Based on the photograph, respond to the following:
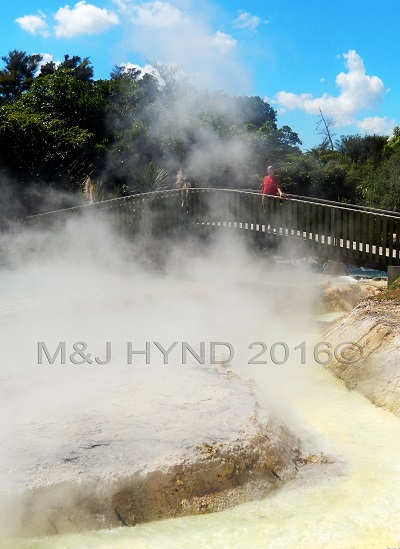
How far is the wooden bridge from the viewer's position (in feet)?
29.7

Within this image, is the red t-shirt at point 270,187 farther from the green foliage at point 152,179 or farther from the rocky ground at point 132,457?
the green foliage at point 152,179

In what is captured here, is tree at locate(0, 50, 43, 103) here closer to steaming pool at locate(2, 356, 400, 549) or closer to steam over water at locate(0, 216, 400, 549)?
steam over water at locate(0, 216, 400, 549)

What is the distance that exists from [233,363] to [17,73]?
105 feet

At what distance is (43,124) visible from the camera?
1862cm

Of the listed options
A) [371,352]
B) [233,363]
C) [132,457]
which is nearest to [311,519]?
[132,457]

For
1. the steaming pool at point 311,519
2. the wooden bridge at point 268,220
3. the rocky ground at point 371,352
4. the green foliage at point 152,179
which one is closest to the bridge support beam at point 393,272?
the wooden bridge at point 268,220

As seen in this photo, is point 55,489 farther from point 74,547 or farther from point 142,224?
point 142,224

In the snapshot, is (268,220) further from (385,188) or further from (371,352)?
(385,188)

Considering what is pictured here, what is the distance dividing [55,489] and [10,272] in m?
9.69

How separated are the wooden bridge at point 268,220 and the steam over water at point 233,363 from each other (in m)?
0.50

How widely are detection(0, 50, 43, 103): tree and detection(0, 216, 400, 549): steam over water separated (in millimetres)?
21408

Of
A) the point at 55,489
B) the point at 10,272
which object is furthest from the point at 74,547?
the point at 10,272

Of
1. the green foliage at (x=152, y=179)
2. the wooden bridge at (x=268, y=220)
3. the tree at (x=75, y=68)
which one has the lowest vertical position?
the wooden bridge at (x=268, y=220)

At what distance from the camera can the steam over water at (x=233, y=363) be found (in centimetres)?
320
